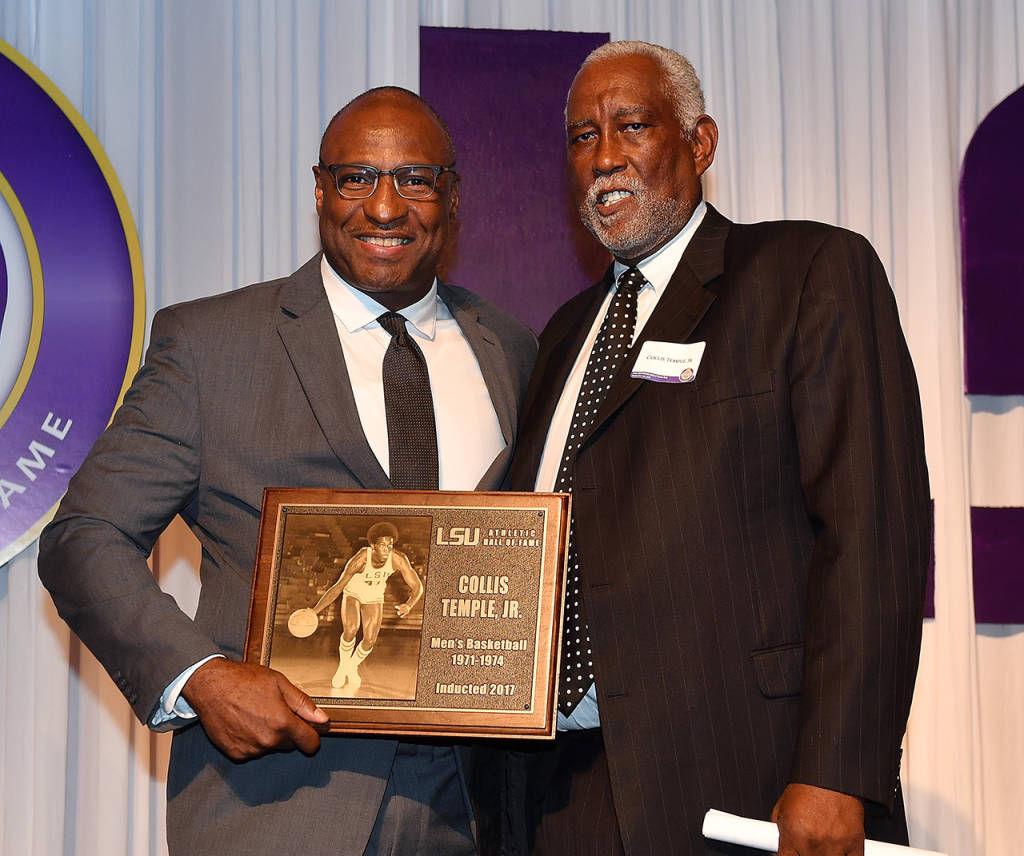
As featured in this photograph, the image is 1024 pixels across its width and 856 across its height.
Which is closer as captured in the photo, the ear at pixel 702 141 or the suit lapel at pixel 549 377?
the suit lapel at pixel 549 377

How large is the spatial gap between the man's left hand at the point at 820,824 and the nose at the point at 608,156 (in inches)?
51.1

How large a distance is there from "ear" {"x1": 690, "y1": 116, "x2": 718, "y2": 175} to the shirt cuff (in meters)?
A: 1.43

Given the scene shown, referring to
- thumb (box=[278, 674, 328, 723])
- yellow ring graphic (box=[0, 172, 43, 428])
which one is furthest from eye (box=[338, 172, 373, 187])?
yellow ring graphic (box=[0, 172, 43, 428])

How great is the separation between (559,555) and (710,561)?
0.27 metres

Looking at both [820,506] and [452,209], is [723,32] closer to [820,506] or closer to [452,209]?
[452,209]

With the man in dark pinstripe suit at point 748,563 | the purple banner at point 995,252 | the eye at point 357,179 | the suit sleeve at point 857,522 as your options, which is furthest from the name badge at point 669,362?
Result: the purple banner at point 995,252

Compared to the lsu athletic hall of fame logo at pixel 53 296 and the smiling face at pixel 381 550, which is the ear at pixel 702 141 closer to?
the smiling face at pixel 381 550

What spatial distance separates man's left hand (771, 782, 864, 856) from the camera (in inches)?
80.4

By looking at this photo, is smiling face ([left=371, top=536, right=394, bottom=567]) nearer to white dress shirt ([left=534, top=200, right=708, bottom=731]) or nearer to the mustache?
white dress shirt ([left=534, top=200, right=708, bottom=731])

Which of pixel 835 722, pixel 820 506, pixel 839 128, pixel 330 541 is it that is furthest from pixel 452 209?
pixel 839 128

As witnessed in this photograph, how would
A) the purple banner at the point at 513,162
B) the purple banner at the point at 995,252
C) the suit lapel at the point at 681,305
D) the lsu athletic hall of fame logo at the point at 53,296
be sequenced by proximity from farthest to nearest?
1. the purple banner at the point at 995,252
2. the purple banner at the point at 513,162
3. the lsu athletic hall of fame logo at the point at 53,296
4. the suit lapel at the point at 681,305

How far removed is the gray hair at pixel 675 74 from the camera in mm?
→ 2746

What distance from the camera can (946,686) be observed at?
404 centimetres

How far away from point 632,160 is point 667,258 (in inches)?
8.5
